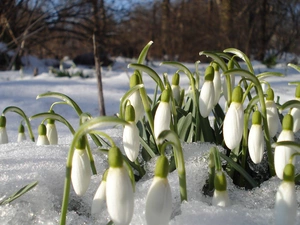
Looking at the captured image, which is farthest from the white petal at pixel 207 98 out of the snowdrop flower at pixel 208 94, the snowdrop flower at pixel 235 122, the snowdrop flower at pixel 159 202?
the snowdrop flower at pixel 159 202

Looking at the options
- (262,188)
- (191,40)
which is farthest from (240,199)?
(191,40)

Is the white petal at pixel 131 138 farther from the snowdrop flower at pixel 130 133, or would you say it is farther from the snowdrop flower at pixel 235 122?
the snowdrop flower at pixel 235 122

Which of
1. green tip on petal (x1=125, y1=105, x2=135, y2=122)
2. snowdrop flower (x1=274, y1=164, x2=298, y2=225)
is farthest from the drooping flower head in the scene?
snowdrop flower (x1=274, y1=164, x2=298, y2=225)

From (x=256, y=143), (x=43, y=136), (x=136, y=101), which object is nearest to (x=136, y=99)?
(x=136, y=101)

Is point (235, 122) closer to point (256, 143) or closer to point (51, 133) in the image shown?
point (256, 143)

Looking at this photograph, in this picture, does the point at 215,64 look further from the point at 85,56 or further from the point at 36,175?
the point at 85,56

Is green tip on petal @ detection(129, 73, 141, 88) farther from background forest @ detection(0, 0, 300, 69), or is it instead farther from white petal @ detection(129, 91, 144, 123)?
background forest @ detection(0, 0, 300, 69)
